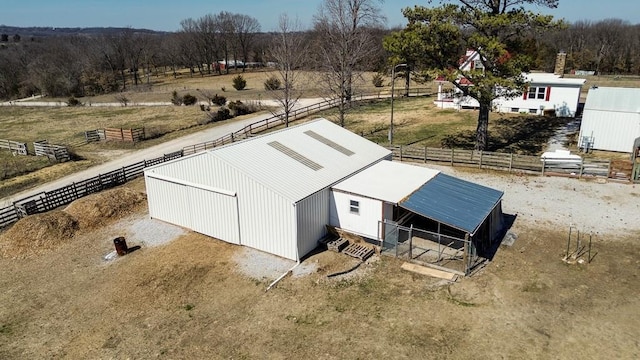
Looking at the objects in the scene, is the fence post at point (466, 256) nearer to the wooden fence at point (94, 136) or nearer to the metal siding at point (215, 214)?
the metal siding at point (215, 214)

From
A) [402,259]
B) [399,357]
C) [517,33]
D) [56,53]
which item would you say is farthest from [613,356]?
[56,53]

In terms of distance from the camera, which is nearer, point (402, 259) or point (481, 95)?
point (402, 259)

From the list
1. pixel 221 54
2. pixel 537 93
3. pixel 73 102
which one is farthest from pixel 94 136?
pixel 221 54

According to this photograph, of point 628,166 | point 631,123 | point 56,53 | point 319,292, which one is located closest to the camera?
point 319,292

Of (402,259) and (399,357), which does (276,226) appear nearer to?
(402,259)

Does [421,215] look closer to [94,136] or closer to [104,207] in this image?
[104,207]

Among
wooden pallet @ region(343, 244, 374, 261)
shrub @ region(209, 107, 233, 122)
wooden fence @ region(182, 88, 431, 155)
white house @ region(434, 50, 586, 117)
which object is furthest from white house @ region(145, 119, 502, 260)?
shrub @ region(209, 107, 233, 122)
